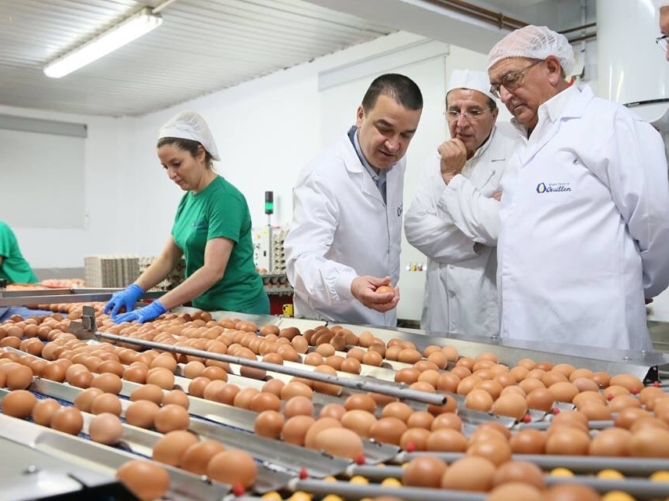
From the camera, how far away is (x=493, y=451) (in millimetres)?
935

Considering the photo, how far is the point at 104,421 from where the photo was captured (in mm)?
1154

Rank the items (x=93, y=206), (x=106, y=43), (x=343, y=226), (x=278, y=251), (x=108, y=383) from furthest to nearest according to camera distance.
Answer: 1. (x=93, y=206)
2. (x=278, y=251)
3. (x=106, y=43)
4. (x=343, y=226)
5. (x=108, y=383)

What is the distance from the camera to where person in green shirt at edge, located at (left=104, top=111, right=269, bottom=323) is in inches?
108

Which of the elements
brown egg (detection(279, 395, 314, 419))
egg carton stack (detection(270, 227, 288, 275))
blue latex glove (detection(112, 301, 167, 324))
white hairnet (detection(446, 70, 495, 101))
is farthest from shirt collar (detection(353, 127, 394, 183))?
egg carton stack (detection(270, 227, 288, 275))

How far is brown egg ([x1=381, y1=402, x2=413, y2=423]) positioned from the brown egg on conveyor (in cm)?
68

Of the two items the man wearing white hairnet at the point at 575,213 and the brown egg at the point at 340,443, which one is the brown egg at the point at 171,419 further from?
the man wearing white hairnet at the point at 575,213

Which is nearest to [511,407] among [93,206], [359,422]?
[359,422]

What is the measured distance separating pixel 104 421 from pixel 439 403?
2.09 feet

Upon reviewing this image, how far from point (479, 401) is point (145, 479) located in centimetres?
70

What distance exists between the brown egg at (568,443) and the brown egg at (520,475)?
173 millimetres

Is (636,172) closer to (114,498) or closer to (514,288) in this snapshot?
(514,288)

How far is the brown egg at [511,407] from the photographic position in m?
1.22

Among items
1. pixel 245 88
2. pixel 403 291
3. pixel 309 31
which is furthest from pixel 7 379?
pixel 245 88

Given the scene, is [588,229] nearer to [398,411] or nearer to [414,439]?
[398,411]
